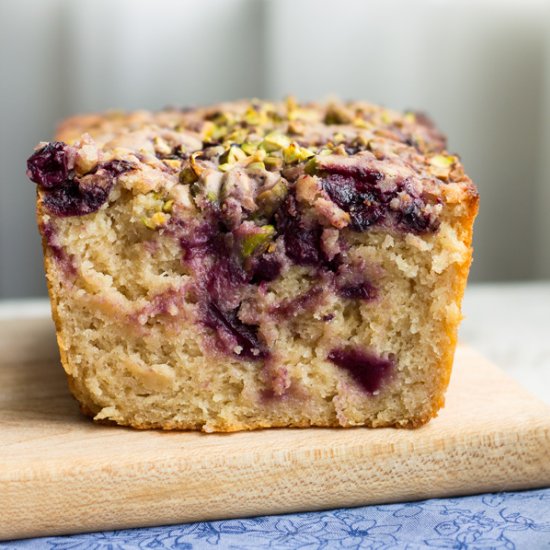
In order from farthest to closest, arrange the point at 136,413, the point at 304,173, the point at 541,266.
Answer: the point at 541,266 < the point at 136,413 < the point at 304,173

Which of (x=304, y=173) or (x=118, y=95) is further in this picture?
(x=118, y=95)

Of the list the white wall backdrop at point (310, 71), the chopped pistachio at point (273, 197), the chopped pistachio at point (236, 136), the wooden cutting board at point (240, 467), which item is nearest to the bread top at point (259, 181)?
the chopped pistachio at point (273, 197)

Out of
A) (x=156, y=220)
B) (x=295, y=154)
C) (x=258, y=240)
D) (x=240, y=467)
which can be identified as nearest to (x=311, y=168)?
(x=295, y=154)

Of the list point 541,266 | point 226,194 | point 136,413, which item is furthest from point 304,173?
point 541,266

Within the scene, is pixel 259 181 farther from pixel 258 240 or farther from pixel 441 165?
pixel 441 165

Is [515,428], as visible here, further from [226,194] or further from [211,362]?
[226,194]

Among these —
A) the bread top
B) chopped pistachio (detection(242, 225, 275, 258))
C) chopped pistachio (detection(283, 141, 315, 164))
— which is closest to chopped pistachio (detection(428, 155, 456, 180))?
the bread top

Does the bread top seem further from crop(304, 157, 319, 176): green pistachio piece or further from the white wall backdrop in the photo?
the white wall backdrop
